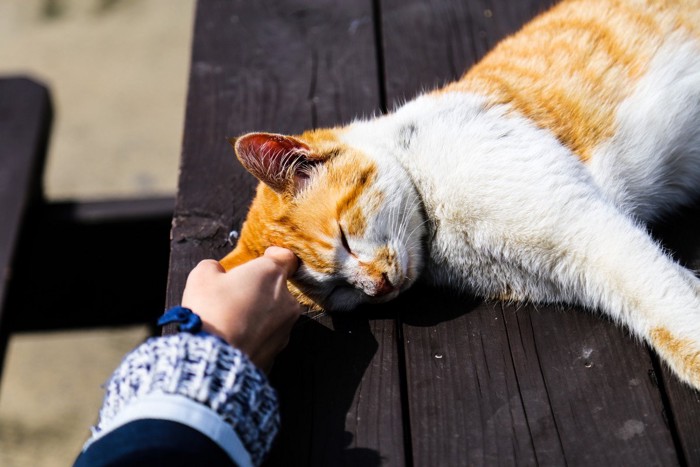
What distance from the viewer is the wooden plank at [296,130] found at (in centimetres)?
154

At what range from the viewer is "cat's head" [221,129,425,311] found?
1743 mm

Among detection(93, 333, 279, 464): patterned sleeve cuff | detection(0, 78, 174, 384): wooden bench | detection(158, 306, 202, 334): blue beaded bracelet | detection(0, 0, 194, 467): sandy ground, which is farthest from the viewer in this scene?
detection(0, 0, 194, 467): sandy ground

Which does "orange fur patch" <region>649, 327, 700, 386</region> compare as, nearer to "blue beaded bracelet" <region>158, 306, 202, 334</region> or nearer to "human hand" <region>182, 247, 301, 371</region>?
"human hand" <region>182, 247, 301, 371</region>

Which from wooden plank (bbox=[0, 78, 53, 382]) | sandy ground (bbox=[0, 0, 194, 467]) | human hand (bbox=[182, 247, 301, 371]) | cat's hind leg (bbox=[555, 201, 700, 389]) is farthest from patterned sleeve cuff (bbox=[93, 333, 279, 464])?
sandy ground (bbox=[0, 0, 194, 467])

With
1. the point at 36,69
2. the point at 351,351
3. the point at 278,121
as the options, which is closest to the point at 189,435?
the point at 351,351

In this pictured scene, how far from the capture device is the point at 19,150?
261 centimetres

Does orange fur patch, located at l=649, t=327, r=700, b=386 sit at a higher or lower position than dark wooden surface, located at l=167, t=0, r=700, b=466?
higher

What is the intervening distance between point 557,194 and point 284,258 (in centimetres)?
64

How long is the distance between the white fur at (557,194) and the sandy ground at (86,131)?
2.01m

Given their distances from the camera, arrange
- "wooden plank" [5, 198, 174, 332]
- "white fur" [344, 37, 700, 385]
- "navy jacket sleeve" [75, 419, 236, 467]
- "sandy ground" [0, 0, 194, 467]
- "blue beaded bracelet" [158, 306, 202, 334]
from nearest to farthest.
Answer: "navy jacket sleeve" [75, 419, 236, 467] → "blue beaded bracelet" [158, 306, 202, 334] → "white fur" [344, 37, 700, 385] → "wooden plank" [5, 198, 174, 332] → "sandy ground" [0, 0, 194, 467]

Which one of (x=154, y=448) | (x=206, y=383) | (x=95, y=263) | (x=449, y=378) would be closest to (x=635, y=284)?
(x=449, y=378)

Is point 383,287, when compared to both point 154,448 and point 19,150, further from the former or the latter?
point 19,150

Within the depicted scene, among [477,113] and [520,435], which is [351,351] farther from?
[477,113]

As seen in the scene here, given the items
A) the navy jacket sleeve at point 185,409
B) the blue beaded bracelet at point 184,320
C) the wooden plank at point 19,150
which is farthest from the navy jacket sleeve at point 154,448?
the wooden plank at point 19,150
